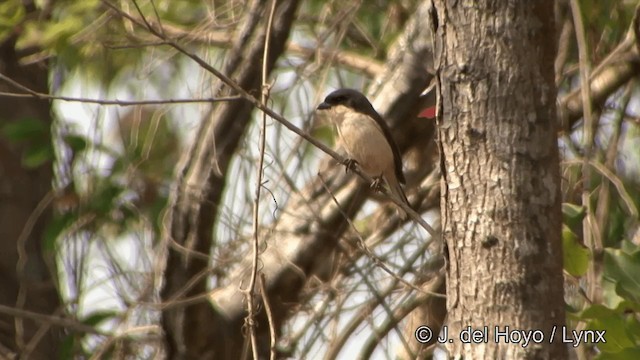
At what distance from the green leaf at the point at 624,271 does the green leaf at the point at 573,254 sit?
0.09 meters

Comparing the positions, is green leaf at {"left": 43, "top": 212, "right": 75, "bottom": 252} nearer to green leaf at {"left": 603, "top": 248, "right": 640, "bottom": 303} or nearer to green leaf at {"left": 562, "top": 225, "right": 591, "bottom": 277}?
green leaf at {"left": 562, "top": 225, "right": 591, "bottom": 277}

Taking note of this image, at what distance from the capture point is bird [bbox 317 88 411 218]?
182 inches

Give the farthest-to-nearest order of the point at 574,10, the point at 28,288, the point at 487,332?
the point at 28,288
the point at 574,10
the point at 487,332

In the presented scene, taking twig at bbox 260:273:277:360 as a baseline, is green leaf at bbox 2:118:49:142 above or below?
above

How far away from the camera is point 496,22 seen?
7.78ft

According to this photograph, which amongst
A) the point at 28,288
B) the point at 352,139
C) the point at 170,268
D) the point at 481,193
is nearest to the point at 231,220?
the point at 170,268

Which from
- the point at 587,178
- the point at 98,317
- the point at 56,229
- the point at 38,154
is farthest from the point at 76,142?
the point at 587,178

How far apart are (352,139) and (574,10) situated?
1503mm

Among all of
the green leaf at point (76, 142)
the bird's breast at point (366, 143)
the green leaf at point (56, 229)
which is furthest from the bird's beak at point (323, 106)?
A: the green leaf at point (56, 229)

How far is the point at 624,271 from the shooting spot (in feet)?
9.26

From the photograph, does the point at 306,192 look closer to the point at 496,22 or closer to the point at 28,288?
the point at 28,288

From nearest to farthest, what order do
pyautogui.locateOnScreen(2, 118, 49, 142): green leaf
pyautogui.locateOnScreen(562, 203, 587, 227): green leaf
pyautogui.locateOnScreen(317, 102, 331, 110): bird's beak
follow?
pyautogui.locateOnScreen(562, 203, 587, 227): green leaf
pyautogui.locateOnScreen(2, 118, 49, 142): green leaf
pyautogui.locateOnScreen(317, 102, 331, 110): bird's beak

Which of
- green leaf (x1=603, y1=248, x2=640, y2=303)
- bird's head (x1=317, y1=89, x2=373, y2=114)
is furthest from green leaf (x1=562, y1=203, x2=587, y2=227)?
bird's head (x1=317, y1=89, x2=373, y2=114)

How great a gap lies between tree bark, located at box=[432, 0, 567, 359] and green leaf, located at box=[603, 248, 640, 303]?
0.57 metres
